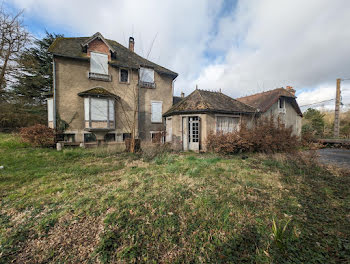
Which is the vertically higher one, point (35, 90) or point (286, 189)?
point (35, 90)

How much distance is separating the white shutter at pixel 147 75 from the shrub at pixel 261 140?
8.92 m

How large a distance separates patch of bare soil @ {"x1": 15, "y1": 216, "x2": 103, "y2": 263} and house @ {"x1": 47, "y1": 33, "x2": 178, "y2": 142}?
8.18m

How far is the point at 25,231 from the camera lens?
236cm

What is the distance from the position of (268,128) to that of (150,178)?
783 cm

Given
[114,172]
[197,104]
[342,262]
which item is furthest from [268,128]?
[114,172]

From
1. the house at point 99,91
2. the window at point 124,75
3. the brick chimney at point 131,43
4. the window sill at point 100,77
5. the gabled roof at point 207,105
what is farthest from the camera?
the brick chimney at point 131,43

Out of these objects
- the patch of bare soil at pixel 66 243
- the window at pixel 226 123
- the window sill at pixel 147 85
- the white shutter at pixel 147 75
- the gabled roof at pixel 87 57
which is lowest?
the patch of bare soil at pixel 66 243

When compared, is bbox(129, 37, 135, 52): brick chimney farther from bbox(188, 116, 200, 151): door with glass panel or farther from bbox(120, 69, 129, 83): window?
bbox(188, 116, 200, 151): door with glass panel

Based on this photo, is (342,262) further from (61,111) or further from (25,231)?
(61,111)

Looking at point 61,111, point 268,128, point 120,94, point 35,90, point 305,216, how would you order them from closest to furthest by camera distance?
point 305,216 → point 268,128 → point 61,111 → point 120,94 → point 35,90

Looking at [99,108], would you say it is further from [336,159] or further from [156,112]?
[336,159]

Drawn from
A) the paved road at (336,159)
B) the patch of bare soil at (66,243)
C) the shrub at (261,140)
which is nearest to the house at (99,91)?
the shrub at (261,140)

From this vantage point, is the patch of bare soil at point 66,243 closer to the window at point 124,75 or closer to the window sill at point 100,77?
the window sill at point 100,77

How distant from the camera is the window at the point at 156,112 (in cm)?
1372
